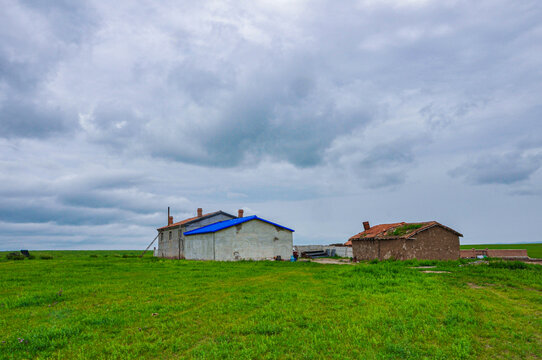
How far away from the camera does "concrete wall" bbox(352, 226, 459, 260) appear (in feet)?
95.8

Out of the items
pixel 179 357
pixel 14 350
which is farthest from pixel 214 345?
pixel 14 350

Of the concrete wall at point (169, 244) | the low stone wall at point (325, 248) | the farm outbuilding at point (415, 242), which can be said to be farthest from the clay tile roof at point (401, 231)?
the concrete wall at point (169, 244)

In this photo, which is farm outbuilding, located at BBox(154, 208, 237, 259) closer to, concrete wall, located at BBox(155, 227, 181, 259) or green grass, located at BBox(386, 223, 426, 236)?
concrete wall, located at BBox(155, 227, 181, 259)

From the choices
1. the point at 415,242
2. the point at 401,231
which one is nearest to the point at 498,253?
the point at 401,231

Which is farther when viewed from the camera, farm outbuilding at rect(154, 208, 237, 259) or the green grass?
farm outbuilding at rect(154, 208, 237, 259)

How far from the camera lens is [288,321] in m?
9.02

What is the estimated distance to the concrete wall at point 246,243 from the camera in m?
34.5

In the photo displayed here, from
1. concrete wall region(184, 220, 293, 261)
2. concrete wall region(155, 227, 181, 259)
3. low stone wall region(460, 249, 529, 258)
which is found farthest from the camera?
concrete wall region(155, 227, 181, 259)

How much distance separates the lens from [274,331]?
8.22 meters

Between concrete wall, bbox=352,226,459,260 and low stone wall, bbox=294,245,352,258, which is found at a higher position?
concrete wall, bbox=352,226,459,260

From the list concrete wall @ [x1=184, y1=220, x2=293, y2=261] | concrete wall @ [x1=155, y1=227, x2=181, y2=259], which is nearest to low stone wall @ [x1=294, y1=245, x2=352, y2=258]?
concrete wall @ [x1=184, y1=220, x2=293, y2=261]

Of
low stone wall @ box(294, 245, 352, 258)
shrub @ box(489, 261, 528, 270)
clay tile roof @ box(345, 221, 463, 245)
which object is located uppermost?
clay tile roof @ box(345, 221, 463, 245)

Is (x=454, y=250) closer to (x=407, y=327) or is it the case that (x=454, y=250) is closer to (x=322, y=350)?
(x=407, y=327)

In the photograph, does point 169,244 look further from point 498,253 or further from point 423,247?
point 498,253
